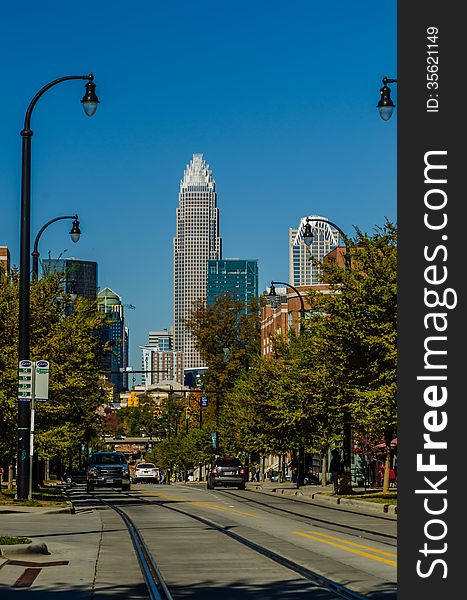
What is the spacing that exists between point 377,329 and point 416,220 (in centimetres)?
2584

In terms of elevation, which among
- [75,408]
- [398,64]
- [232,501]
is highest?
[398,64]

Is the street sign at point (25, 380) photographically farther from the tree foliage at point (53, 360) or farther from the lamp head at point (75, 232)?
the lamp head at point (75, 232)

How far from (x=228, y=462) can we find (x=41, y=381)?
31296 millimetres

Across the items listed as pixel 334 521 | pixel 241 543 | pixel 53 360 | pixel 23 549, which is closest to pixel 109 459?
pixel 53 360

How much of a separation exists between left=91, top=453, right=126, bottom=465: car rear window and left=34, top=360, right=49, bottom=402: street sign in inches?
801

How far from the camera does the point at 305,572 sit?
52.5ft

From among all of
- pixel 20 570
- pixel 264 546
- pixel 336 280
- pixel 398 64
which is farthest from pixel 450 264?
pixel 336 280

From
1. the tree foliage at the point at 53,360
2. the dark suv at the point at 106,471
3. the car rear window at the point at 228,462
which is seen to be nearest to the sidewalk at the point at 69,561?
the tree foliage at the point at 53,360

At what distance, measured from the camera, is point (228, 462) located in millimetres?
58469

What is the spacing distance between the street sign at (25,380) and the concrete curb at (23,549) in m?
9.68

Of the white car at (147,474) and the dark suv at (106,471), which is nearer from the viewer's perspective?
the dark suv at (106,471)

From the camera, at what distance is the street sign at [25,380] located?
91.8 feet

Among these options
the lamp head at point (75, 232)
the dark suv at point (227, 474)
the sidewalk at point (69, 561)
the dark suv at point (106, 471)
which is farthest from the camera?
the dark suv at point (227, 474)

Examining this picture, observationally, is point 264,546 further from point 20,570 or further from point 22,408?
point 22,408
